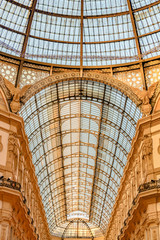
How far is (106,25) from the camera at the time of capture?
42.9 meters

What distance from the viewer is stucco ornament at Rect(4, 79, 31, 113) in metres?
36.1

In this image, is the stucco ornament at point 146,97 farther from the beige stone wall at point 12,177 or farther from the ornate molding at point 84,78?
the beige stone wall at point 12,177

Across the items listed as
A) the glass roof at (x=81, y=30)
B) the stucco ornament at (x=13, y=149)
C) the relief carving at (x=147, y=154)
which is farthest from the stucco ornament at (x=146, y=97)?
the stucco ornament at (x=13, y=149)

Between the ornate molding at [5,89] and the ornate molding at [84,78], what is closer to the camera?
the ornate molding at [5,89]

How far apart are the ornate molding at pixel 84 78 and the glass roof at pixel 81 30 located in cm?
187

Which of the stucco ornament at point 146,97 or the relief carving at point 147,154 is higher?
the stucco ornament at point 146,97

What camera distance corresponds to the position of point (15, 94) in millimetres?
36750

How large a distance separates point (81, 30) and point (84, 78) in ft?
18.3

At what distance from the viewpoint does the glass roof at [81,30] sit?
40312mm

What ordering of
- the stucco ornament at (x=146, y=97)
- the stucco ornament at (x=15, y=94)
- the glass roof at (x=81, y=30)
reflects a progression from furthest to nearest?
the glass roof at (x=81, y=30)
the stucco ornament at (x=146, y=97)
the stucco ornament at (x=15, y=94)

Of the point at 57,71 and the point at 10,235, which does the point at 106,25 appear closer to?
the point at 57,71

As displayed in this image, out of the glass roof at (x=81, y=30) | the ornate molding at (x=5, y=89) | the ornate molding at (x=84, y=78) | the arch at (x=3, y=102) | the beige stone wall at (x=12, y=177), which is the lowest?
the beige stone wall at (x=12, y=177)

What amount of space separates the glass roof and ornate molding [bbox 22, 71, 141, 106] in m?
1.87

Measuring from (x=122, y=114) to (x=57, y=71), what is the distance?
443 inches
